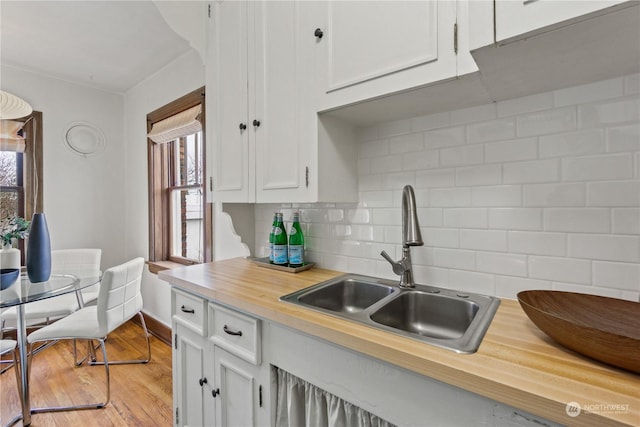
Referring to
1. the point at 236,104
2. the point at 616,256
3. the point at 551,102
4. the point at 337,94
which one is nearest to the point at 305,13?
the point at 337,94

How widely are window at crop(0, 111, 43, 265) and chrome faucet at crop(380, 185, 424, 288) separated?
3462mm

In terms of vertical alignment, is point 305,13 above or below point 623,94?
above

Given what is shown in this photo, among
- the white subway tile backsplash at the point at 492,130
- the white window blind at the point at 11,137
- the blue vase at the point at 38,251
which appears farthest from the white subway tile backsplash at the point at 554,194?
the white window blind at the point at 11,137

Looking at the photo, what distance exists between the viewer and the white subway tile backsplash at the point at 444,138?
3.81 feet

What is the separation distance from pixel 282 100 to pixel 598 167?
1.17 m

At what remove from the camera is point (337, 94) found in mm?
1134

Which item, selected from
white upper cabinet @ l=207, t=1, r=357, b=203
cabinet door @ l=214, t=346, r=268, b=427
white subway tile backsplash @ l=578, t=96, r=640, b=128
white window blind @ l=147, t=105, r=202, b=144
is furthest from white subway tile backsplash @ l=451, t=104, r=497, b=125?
white window blind @ l=147, t=105, r=202, b=144

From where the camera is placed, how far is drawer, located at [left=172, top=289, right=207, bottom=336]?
129 cm

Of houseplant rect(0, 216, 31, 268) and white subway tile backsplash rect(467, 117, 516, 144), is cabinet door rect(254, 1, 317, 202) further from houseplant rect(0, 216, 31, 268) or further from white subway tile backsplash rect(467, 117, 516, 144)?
houseplant rect(0, 216, 31, 268)

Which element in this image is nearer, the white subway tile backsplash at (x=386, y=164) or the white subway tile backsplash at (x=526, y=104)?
the white subway tile backsplash at (x=526, y=104)

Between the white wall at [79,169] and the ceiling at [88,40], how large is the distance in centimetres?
17

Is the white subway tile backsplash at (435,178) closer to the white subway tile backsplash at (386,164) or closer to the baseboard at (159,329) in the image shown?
the white subway tile backsplash at (386,164)

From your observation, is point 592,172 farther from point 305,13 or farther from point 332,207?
point 305,13

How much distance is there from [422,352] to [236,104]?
1.41m
